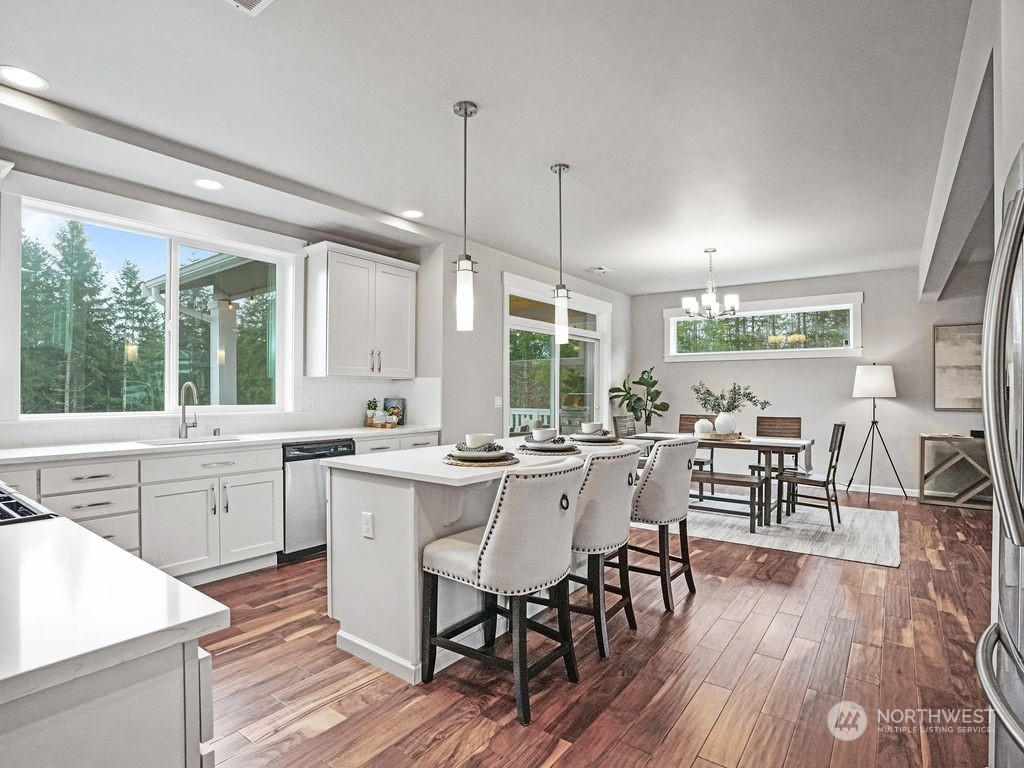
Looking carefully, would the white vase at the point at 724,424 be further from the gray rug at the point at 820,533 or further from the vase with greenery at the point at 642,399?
the vase with greenery at the point at 642,399

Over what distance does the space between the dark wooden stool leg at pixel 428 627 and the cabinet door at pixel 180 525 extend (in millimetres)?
1857

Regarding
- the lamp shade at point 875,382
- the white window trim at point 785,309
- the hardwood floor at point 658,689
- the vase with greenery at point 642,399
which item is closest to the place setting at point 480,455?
the hardwood floor at point 658,689

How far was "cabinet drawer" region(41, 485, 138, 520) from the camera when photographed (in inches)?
113

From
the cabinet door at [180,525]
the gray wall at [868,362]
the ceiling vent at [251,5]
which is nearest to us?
the ceiling vent at [251,5]

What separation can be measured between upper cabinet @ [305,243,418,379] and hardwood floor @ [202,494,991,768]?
1.81 meters

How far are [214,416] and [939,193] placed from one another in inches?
203

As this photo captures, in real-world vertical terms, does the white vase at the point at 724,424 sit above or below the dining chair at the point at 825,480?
above

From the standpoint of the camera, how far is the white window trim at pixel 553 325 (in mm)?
5723

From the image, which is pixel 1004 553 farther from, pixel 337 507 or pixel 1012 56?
pixel 337 507

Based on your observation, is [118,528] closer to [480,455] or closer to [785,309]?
[480,455]

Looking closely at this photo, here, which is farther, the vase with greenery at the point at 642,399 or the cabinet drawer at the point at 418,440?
the vase with greenery at the point at 642,399

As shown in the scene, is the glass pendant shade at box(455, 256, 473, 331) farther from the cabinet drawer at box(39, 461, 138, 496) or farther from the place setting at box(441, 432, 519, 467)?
the cabinet drawer at box(39, 461, 138, 496)

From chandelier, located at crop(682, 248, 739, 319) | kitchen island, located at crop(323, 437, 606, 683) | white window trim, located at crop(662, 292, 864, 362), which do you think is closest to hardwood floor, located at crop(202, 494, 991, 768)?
kitchen island, located at crop(323, 437, 606, 683)

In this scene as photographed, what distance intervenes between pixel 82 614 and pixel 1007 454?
1.44m
